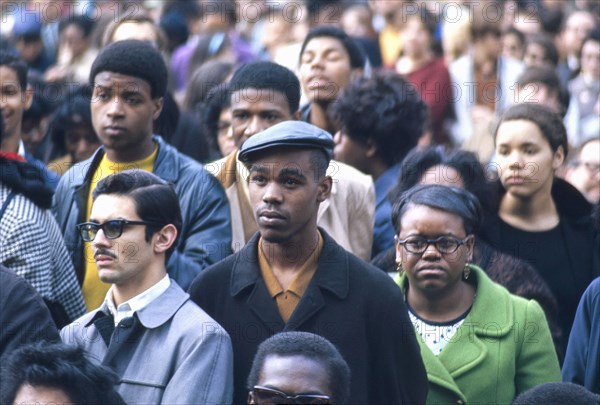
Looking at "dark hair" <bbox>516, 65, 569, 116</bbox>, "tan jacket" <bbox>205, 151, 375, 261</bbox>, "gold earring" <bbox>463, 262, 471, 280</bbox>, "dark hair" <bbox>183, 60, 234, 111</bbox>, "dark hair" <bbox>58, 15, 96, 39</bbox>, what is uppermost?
"dark hair" <bbox>58, 15, 96, 39</bbox>

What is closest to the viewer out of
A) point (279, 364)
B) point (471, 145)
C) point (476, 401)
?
point (279, 364)

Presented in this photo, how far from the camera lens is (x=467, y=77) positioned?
12.3m

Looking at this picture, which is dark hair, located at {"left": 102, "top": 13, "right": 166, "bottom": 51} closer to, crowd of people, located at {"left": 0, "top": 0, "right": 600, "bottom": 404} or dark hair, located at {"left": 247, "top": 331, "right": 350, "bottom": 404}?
crowd of people, located at {"left": 0, "top": 0, "right": 600, "bottom": 404}

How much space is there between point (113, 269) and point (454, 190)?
1.67 meters

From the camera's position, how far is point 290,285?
5871mm

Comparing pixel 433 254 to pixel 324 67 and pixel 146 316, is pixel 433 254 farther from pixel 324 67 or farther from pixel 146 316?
pixel 324 67

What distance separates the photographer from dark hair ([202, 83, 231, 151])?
27.5ft

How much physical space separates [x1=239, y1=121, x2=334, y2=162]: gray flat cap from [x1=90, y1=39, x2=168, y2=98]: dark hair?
1324 mm

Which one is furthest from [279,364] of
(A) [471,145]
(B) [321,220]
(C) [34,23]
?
(C) [34,23]

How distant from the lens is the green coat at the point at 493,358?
20.2 feet

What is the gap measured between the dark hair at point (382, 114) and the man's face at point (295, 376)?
3208 mm

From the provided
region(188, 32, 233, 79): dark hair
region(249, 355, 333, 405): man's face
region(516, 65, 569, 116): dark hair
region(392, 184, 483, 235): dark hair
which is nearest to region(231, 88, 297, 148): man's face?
region(392, 184, 483, 235): dark hair

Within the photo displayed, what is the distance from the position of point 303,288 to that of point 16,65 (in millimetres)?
2742

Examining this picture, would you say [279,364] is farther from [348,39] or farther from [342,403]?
[348,39]
